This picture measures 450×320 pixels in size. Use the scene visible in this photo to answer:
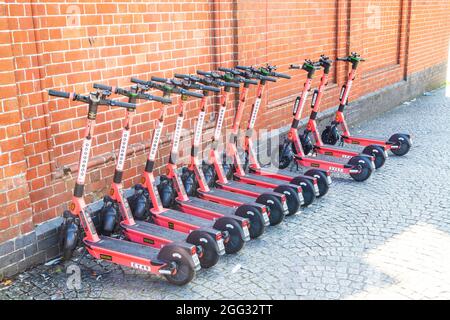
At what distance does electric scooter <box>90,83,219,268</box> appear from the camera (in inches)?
180

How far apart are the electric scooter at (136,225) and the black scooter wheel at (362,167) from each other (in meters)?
2.99

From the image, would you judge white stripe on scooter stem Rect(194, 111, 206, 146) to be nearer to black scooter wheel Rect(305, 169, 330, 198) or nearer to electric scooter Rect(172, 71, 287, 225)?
electric scooter Rect(172, 71, 287, 225)

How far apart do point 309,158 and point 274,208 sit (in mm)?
2001

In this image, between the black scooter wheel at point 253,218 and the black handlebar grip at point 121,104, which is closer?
the black handlebar grip at point 121,104

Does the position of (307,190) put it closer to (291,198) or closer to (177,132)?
(291,198)

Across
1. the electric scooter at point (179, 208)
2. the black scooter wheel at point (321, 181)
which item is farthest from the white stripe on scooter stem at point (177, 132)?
the black scooter wheel at point (321, 181)

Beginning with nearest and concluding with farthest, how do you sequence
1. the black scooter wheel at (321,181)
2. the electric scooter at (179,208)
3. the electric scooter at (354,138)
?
1. the electric scooter at (179,208)
2. the black scooter wheel at (321,181)
3. the electric scooter at (354,138)

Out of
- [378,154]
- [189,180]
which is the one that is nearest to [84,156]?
[189,180]

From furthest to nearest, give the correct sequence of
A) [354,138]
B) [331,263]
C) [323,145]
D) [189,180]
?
[354,138], [323,145], [189,180], [331,263]

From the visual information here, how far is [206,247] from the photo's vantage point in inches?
179

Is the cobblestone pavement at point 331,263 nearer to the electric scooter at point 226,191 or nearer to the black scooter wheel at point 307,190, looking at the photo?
the black scooter wheel at point 307,190

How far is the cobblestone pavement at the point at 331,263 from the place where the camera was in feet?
14.1

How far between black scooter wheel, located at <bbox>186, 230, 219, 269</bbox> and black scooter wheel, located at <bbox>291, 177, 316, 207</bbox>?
1.81m
